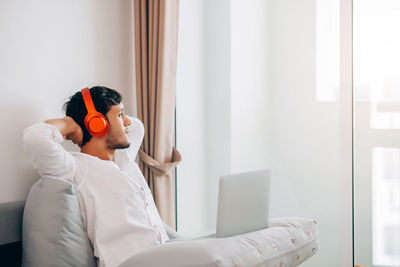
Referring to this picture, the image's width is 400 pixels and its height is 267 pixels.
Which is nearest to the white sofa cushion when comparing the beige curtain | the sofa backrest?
the sofa backrest

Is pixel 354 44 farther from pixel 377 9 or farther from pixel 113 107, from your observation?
pixel 113 107

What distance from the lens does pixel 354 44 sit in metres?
2.24

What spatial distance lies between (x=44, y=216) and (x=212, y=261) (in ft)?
2.44

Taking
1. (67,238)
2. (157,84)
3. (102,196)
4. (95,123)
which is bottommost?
(67,238)

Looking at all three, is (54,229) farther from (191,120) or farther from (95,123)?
(191,120)

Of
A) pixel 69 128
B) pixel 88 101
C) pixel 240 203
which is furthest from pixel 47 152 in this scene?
pixel 240 203

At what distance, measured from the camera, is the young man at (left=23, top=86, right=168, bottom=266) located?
5.56 feet

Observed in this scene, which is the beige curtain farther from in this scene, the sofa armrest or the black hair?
the sofa armrest

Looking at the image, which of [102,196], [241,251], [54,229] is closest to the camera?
[241,251]

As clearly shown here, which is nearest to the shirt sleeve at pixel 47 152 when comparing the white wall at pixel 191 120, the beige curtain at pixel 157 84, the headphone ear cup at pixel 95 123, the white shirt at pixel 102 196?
the white shirt at pixel 102 196

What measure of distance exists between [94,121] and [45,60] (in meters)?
0.38

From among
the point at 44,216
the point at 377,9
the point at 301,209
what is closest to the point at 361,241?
the point at 301,209

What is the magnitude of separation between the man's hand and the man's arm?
0.04ft

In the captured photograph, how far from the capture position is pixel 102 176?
1.82 metres
